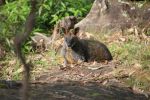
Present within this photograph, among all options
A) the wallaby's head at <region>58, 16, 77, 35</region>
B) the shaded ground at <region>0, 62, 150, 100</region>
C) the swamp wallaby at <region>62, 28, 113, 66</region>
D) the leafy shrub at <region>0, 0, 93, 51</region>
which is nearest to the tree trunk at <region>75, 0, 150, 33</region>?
the wallaby's head at <region>58, 16, 77, 35</region>

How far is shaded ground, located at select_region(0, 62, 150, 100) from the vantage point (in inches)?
222

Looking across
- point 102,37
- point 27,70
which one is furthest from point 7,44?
point 27,70

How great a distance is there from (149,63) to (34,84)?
203cm

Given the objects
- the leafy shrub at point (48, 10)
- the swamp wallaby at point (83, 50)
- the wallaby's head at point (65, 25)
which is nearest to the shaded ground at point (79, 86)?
the swamp wallaby at point (83, 50)

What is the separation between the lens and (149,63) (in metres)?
7.44

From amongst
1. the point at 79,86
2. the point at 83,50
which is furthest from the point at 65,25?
the point at 79,86

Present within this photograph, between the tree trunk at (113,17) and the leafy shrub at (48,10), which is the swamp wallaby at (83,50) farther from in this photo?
the leafy shrub at (48,10)

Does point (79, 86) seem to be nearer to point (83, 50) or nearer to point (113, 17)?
point (83, 50)

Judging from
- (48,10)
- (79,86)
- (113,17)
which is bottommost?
(79,86)

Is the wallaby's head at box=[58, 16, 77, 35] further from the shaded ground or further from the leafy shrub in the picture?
the shaded ground

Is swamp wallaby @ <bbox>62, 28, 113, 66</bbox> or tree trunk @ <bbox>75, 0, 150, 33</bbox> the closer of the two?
swamp wallaby @ <bbox>62, 28, 113, 66</bbox>

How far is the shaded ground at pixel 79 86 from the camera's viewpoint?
564cm

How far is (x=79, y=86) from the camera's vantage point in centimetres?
666

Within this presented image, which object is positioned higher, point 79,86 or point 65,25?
point 65,25
